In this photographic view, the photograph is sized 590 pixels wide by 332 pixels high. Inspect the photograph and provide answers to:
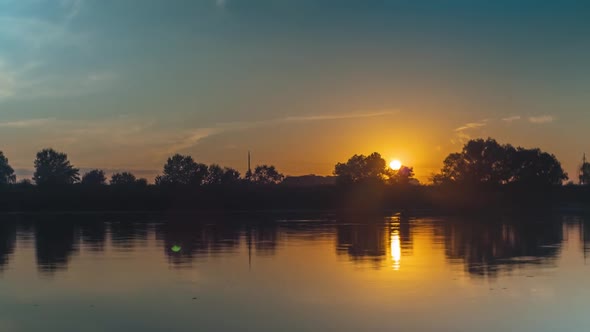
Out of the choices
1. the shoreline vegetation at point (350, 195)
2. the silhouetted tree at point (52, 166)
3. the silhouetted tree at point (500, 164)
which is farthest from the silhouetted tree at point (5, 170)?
the silhouetted tree at point (500, 164)

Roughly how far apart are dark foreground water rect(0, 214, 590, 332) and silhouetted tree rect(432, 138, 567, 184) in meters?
113

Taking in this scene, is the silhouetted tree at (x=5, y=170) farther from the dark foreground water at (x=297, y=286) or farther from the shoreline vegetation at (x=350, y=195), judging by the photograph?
the dark foreground water at (x=297, y=286)

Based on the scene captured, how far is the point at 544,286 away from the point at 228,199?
90.9 m

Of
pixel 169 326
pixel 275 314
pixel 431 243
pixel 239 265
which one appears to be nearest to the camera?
pixel 169 326

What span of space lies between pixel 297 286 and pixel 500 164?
131 meters

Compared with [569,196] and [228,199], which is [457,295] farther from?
[569,196]

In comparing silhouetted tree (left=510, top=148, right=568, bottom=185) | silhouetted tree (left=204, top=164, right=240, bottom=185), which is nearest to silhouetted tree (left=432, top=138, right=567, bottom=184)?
silhouetted tree (left=510, top=148, right=568, bottom=185)

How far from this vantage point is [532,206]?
116 m

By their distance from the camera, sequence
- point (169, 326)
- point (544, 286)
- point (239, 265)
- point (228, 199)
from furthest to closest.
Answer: point (228, 199), point (239, 265), point (544, 286), point (169, 326)

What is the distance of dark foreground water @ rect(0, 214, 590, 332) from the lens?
593 inches

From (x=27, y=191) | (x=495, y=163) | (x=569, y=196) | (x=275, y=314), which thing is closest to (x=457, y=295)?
(x=275, y=314)

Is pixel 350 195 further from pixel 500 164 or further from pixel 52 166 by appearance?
pixel 52 166

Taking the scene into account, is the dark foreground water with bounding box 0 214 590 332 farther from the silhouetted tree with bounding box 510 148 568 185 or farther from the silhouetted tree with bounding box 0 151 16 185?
the silhouetted tree with bounding box 0 151 16 185

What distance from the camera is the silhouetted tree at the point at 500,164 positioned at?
145 metres
